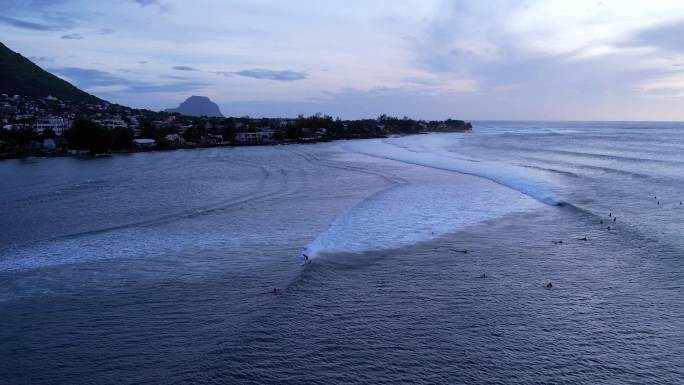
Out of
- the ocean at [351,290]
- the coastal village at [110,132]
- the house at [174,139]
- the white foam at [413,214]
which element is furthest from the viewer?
the house at [174,139]

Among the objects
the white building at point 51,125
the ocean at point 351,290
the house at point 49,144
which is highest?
the white building at point 51,125

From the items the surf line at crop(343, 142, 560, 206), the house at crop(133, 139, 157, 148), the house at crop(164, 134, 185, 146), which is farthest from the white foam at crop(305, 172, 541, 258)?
the house at crop(164, 134, 185, 146)

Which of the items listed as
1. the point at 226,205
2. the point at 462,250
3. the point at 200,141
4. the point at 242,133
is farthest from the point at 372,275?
the point at 242,133

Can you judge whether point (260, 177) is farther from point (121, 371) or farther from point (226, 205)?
point (121, 371)

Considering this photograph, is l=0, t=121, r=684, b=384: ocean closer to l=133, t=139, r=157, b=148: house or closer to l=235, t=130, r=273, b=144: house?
l=133, t=139, r=157, b=148: house

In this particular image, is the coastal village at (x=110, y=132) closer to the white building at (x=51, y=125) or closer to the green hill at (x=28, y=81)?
the white building at (x=51, y=125)

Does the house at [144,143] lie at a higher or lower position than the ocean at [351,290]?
higher

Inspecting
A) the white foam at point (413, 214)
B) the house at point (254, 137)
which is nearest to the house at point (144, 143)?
the house at point (254, 137)
